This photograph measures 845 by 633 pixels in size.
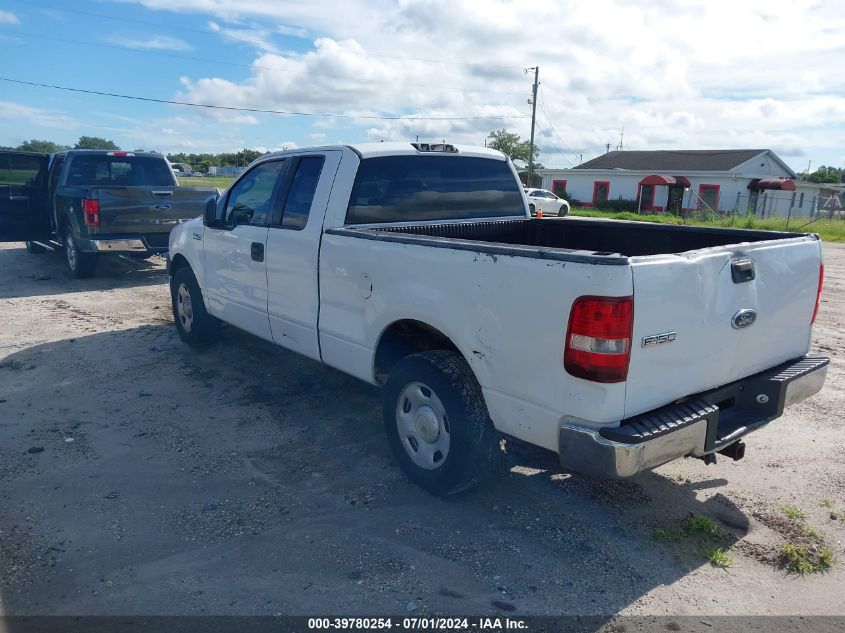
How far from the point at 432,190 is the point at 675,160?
1797 inches

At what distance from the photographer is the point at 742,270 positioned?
3.31 metres

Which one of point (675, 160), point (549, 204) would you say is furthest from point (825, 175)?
point (549, 204)

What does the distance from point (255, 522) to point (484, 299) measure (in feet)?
5.79

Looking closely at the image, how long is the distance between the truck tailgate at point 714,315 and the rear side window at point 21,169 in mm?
12090

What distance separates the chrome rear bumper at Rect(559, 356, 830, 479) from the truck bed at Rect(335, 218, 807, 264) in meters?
0.94

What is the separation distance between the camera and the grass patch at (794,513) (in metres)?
3.74

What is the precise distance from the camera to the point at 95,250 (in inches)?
397

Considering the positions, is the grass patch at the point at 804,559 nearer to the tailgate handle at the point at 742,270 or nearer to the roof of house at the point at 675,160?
Result: the tailgate handle at the point at 742,270

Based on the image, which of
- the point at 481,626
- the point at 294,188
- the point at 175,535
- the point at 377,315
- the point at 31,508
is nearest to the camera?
the point at 481,626

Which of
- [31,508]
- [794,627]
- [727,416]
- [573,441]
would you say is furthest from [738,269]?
[31,508]

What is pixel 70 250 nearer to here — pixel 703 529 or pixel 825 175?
pixel 703 529

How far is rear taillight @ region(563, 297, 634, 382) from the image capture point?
9.23ft

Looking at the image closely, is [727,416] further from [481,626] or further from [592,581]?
[481,626]

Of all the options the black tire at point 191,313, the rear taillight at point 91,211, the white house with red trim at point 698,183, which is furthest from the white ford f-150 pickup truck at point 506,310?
the white house with red trim at point 698,183
